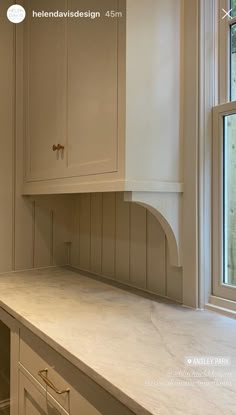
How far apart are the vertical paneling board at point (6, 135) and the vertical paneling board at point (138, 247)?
2.45ft

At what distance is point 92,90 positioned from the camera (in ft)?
4.22

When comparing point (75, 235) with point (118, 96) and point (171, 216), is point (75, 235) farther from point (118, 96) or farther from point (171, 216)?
point (118, 96)

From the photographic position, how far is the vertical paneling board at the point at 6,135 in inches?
72.7

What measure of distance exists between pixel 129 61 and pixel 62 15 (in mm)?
607

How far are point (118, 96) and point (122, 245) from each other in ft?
2.35

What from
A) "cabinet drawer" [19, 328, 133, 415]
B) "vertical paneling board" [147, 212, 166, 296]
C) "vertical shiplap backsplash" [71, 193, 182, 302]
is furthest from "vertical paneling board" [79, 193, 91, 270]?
"cabinet drawer" [19, 328, 133, 415]

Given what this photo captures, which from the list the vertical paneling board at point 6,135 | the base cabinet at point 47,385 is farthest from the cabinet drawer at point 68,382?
the vertical paneling board at point 6,135

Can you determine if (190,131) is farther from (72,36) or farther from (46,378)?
(46,378)

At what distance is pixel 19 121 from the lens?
1894 millimetres

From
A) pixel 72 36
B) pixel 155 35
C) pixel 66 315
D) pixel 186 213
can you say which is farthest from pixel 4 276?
pixel 155 35

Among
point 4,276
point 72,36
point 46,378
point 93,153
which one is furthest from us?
point 4,276

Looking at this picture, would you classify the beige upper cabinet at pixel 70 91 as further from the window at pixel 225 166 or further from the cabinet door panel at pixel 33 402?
the cabinet door panel at pixel 33 402

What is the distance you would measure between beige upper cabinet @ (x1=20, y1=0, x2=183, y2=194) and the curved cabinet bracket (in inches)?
1.3

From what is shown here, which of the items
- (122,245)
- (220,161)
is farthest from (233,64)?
(122,245)
